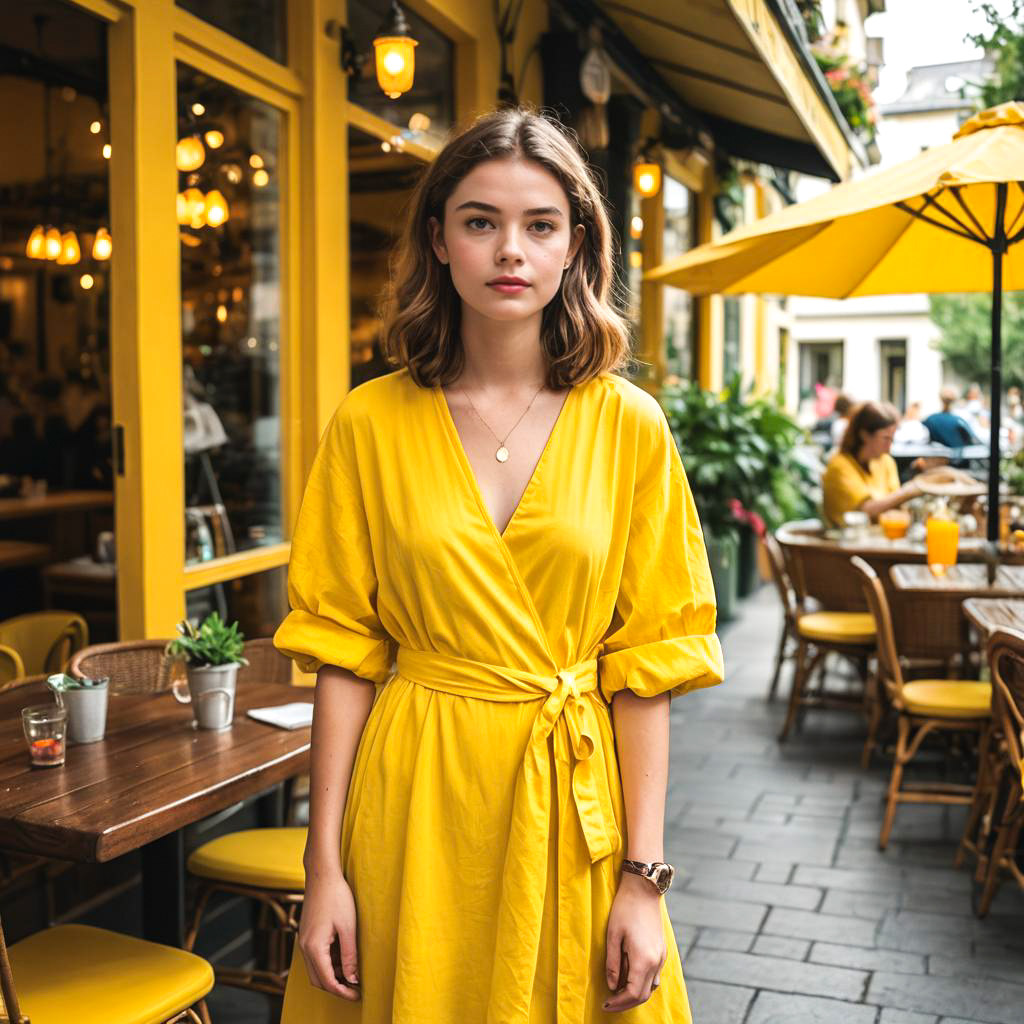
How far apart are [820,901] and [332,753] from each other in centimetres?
287

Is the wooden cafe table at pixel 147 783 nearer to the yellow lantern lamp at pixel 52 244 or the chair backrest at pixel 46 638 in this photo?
the chair backrest at pixel 46 638

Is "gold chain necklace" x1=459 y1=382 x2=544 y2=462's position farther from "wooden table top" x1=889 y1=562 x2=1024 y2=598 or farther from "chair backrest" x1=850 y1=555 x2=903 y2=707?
"wooden table top" x1=889 y1=562 x2=1024 y2=598

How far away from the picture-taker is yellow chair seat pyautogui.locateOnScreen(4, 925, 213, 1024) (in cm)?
215

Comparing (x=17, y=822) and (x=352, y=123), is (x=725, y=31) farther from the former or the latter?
(x=17, y=822)

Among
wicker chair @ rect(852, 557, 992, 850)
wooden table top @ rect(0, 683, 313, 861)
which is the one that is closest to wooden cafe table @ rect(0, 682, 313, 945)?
wooden table top @ rect(0, 683, 313, 861)

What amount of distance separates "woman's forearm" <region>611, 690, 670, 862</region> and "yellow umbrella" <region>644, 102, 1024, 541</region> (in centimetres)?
300

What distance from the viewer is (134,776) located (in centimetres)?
249

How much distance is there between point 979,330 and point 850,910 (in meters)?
27.1

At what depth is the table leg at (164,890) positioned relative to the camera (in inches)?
107

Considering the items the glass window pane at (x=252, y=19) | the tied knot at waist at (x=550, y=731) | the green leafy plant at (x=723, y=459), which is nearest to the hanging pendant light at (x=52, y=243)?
the glass window pane at (x=252, y=19)

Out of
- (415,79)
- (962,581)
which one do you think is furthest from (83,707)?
(415,79)

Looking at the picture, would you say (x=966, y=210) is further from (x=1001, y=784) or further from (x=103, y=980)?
(x=103, y=980)

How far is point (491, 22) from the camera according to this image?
19.6 ft

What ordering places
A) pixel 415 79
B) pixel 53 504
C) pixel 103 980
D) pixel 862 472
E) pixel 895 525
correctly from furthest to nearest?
pixel 862 472 < pixel 53 504 < pixel 895 525 < pixel 415 79 < pixel 103 980
